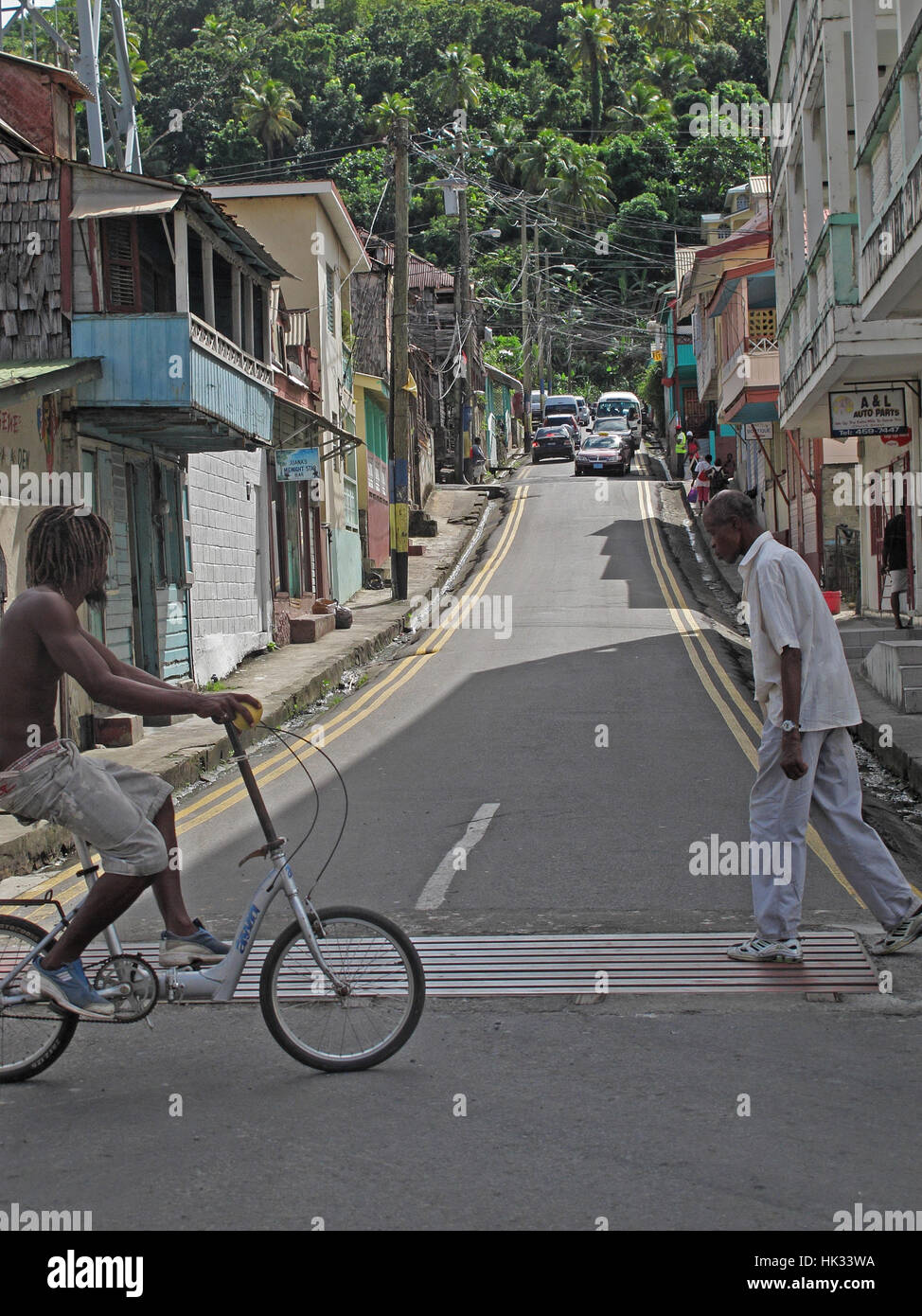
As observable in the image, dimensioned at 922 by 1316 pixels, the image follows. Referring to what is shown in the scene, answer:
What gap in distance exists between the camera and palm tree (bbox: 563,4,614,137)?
Result: 282ft

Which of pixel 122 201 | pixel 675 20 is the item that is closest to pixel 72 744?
pixel 122 201

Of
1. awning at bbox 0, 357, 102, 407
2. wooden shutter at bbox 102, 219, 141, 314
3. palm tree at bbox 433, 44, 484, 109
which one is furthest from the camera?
palm tree at bbox 433, 44, 484, 109

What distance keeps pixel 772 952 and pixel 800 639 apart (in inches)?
54.8

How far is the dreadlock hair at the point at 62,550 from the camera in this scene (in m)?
4.95

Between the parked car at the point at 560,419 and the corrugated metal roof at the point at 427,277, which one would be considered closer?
the corrugated metal roof at the point at 427,277

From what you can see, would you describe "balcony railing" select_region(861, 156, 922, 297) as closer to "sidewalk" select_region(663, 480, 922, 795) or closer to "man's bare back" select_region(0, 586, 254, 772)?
"sidewalk" select_region(663, 480, 922, 795)

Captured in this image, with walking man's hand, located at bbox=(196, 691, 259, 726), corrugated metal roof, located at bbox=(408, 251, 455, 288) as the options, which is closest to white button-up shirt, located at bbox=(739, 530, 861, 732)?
walking man's hand, located at bbox=(196, 691, 259, 726)

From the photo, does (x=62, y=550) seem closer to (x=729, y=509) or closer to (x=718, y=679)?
(x=729, y=509)

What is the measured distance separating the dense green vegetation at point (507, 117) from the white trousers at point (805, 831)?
6741 cm

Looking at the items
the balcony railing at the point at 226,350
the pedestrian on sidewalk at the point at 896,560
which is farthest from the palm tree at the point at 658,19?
the balcony railing at the point at 226,350

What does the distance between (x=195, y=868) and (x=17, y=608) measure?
14.3 ft

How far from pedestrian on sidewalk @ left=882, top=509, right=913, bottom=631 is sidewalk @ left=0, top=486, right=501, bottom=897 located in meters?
8.00

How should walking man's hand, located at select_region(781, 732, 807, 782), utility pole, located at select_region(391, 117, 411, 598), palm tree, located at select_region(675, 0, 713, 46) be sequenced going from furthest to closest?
palm tree, located at select_region(675, 0, 713, 46) → utility pole, located at select_region(391, 117, 411, 598) → walking man's hand, located at select_region(781, 732, 807, 782)

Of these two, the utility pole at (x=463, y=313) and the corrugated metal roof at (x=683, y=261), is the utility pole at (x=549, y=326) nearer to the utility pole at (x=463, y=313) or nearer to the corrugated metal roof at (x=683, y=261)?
the corrugated metal roof at (x=683, y=261)
